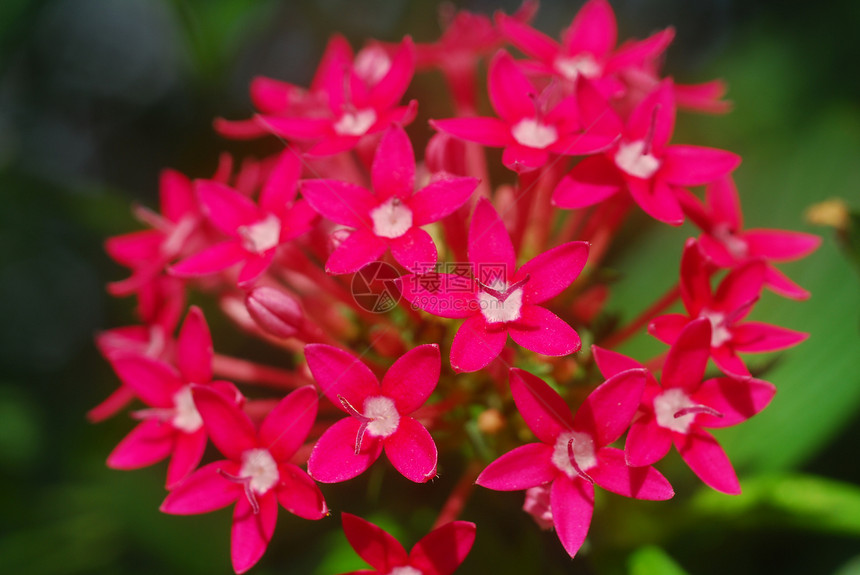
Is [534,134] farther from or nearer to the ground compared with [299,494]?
farther from the ground

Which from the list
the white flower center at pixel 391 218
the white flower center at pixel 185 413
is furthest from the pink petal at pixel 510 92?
the white flower center at pixel 185 413

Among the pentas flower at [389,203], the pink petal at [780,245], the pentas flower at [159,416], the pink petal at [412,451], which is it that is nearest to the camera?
the pink petal at [412,451]

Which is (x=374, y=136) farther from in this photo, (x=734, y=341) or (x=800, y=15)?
(x=800, y=15)

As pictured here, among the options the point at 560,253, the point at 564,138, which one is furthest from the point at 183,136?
the point at 560,253

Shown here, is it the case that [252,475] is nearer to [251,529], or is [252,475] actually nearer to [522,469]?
[251,529]

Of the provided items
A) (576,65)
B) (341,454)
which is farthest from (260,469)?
(576,65)

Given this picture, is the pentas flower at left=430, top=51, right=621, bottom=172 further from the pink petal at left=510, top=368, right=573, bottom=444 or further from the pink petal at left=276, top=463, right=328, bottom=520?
the pink petal at left=276, top=463, right=328, bottom=520

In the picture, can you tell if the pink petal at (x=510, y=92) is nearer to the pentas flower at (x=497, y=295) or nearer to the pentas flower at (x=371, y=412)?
the pentas flower at (x=497, y=295)
